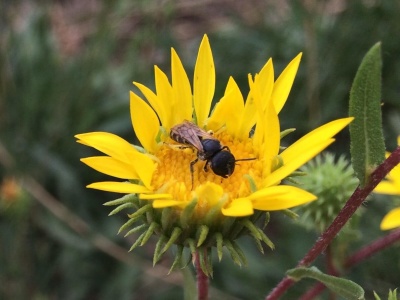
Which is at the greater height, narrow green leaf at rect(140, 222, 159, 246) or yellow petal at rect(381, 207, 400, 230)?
narrow green leaf at rect(140, 222, 159, 246)

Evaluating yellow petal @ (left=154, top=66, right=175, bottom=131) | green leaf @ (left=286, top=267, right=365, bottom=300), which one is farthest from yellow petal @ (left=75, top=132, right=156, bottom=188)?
green leaf @ (left=286, top=267, right=365, bottom=300)

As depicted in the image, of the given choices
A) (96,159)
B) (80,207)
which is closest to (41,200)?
(80,207)

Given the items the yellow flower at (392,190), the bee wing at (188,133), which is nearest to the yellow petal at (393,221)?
the yellow flower at (392,190)

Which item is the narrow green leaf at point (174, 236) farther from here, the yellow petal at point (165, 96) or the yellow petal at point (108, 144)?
the yellow petal at point (165, 96)

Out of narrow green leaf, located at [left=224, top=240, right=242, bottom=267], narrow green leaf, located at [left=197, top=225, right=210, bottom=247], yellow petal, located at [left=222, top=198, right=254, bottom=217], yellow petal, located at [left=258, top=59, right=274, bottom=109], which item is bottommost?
narrow green leaf, located at [left=224, top=240, right=242, bottom=267]

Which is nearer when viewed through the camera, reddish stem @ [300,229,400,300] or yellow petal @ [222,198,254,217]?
yellow petal @ [222,198,254,217]

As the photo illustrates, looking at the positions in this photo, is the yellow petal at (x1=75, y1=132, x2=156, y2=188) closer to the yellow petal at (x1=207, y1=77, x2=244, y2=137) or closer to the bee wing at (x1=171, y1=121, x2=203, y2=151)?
the bee wing at (x1=171, y1=121, x2=203, y2=151)

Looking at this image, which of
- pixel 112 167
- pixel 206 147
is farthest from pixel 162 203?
pixel 206 147
